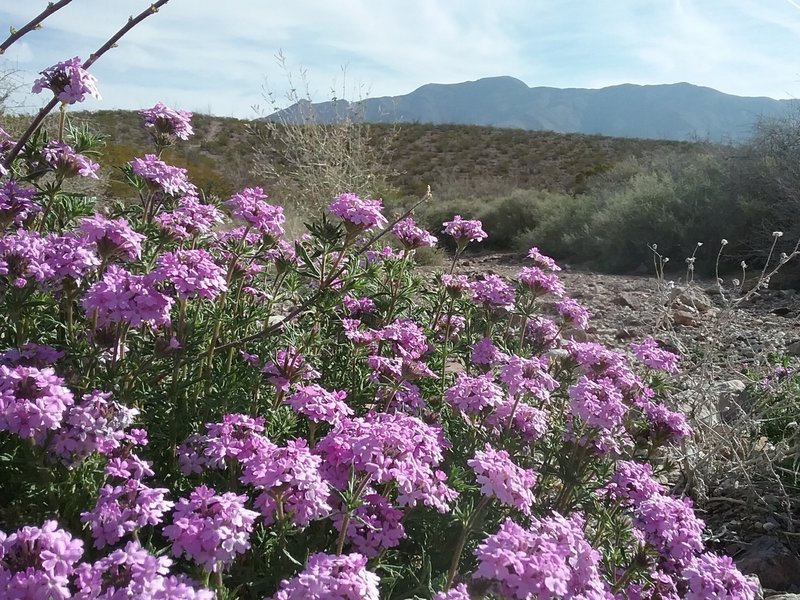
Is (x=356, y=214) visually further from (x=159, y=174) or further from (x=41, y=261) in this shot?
(x=41, y=261)

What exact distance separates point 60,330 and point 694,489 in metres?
3.53

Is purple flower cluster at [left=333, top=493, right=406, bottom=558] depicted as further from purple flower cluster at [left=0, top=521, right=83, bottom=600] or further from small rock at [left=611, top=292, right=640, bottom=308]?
small rock at [left=611, top=292, right=640, bottom=308]

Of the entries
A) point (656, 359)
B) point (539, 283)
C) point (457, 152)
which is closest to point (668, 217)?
point (656, 359)

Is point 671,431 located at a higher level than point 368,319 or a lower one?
lower

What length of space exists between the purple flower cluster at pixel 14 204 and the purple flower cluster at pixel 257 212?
84cm

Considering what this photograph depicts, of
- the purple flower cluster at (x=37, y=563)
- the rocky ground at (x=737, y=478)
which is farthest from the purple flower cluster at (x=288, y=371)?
the rocky ground at (x=737, y=478)

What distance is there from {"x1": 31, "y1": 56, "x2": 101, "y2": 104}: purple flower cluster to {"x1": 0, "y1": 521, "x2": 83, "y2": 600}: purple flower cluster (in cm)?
178

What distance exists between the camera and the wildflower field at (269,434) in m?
1.65

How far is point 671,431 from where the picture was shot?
10.00 ft

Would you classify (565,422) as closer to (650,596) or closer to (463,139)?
(650,596)

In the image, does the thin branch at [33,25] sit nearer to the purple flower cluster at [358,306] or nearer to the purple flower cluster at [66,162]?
the purple flower cluster at [66,162]

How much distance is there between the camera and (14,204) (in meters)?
2.56

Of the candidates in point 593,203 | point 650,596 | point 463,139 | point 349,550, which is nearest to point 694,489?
point 650,596

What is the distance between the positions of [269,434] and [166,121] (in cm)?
166
